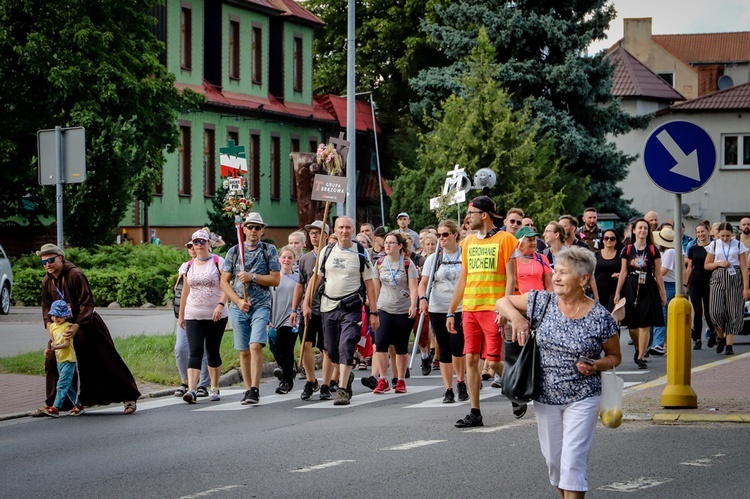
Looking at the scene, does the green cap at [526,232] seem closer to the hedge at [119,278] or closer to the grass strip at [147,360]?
the grass strip at [147,360]

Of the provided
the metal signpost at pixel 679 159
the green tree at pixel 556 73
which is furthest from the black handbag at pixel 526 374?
the green tree at pixel 556 73

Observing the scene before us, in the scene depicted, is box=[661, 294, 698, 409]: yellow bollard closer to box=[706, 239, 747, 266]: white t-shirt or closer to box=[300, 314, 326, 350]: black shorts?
box=[300, 314, 326, 350]: black shorts

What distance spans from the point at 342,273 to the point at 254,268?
3.11 feet

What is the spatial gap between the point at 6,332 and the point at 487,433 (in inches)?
572

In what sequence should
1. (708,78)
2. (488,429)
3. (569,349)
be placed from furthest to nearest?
(708,78) → (488,429) → (569,349)

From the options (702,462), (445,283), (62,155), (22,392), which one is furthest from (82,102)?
(702,462)

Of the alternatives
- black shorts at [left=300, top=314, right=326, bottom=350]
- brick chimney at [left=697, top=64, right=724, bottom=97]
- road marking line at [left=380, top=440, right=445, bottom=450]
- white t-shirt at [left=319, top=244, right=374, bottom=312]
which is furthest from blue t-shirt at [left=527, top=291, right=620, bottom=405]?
brick chimney at [left=697, top=64, right=724, bottom=97]

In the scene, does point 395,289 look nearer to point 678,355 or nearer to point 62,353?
point 62,353

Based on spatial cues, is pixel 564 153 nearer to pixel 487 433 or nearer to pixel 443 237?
pixel 443 237

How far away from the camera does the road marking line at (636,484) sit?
29.7ft

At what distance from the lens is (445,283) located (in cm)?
1528

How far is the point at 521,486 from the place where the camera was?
9211mm

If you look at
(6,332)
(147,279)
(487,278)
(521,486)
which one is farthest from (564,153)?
(521,486)

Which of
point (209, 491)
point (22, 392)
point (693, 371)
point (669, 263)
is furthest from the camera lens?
point (669, 263)
